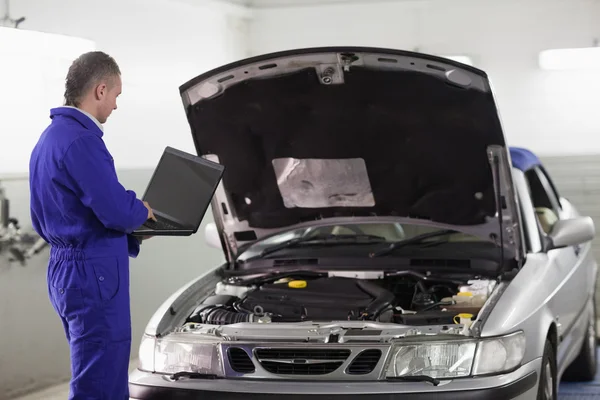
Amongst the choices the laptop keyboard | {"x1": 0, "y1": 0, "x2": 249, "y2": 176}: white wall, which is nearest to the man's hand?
the laptop keyboard

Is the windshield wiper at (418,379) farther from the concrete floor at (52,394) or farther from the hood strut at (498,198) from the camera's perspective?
the concrete floor at (52,394)

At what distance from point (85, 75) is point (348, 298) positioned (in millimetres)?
1675

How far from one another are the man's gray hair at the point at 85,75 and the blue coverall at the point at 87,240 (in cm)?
7

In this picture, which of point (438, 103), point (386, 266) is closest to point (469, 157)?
point (438, 103)

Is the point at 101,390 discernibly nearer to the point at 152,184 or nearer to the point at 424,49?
the point at 152,184

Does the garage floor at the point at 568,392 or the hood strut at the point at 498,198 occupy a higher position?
the hood strut at the point at 498,198

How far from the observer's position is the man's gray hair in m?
3.35

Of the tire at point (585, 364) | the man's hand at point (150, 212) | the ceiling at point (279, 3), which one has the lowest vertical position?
the tire at point (585, 364)

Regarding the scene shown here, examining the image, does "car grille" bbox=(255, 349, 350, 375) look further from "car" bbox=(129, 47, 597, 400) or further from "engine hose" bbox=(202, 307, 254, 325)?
"engine hose" bbox=(202, 307, 254, 325)

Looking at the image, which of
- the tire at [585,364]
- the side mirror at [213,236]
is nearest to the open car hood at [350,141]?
the side mirror at [213,236]

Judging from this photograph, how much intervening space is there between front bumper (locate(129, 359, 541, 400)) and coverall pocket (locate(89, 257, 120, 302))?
0.60 m

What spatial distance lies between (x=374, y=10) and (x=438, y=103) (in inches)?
190

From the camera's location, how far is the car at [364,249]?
11.9 ft

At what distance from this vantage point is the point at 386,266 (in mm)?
4555
